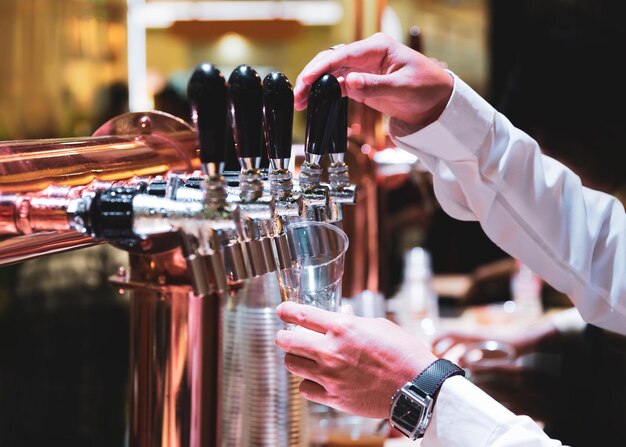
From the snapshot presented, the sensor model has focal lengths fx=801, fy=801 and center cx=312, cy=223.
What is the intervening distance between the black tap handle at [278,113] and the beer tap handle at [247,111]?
65mm

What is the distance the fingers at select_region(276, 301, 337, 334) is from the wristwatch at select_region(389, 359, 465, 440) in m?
0.15

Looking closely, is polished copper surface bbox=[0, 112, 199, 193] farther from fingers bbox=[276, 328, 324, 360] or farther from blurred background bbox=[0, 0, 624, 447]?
blurred background bbox=[0, 0, 624, 447]

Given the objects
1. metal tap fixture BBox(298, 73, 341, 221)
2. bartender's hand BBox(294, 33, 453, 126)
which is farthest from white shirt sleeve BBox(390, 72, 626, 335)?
metal tap fixture BBox(298, 73, 341, 221)

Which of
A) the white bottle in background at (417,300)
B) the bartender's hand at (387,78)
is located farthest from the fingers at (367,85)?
the white bottle in background at (417,300)

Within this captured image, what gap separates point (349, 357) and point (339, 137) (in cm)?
27

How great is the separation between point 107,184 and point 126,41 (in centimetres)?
553

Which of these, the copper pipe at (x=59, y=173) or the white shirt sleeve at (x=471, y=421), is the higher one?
the copper pipe at (x=59, y=173)

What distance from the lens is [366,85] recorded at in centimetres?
114

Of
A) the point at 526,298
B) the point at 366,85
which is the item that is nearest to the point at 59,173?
the point at 366,85

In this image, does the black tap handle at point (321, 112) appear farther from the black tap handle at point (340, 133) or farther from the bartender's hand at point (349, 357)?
the bartender's hand at point (349, 357)

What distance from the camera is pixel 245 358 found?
1.14m

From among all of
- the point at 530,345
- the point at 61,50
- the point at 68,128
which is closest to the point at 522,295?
the point at 530,345

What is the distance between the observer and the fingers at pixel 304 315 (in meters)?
0.90

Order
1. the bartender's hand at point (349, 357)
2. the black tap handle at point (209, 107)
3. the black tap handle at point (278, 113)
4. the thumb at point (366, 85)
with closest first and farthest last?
the black tap handle at point (209, 107)
the black tap handle at point (278, 113)
the bartender's hand at point (349, 357)
the thumb at point (366, 85)
